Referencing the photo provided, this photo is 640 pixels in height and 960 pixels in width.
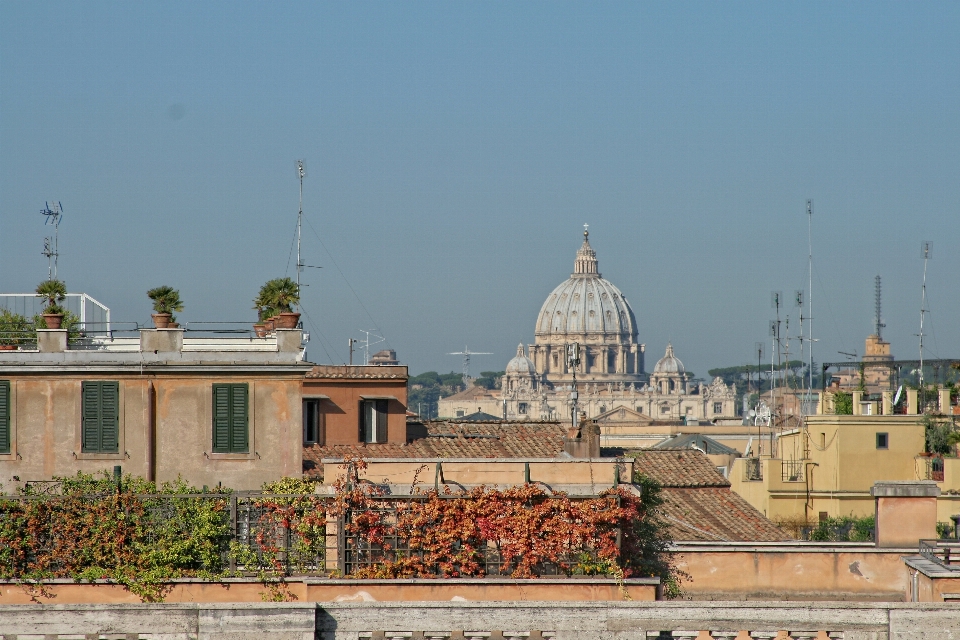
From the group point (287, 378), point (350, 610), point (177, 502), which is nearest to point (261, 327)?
point (287, 378)

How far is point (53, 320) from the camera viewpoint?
55.6 ft

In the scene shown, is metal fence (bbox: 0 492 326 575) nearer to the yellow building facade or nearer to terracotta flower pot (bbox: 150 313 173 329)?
terracotta flower pot (bbox: 150 313 173 329)

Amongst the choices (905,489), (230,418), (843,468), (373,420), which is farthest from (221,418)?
(843,468)

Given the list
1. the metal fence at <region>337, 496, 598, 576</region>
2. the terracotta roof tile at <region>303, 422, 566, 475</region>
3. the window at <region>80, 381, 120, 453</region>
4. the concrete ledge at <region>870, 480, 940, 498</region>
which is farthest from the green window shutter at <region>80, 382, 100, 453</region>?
the concrete ledge at <region>870, 480, 940, 498</region>

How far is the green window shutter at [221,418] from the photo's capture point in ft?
51.6

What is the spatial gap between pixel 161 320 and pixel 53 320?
119 cm

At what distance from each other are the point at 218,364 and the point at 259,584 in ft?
17.5

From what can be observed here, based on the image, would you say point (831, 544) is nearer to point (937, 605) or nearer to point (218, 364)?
point (937, 605)

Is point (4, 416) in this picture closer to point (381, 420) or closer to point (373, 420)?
point (373, 420)

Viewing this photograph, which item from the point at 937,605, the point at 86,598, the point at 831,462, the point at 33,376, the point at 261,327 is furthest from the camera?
the point at 831,462

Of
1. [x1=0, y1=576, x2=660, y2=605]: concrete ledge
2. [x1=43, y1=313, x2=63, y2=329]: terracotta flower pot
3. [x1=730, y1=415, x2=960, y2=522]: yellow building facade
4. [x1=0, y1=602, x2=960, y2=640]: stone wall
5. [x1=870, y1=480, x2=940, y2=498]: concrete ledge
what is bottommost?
[x1=730, y1=415, x2=960, y2=522]: yellow building facade

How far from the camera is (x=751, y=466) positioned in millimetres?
39156

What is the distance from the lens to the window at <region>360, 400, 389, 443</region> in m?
25.2

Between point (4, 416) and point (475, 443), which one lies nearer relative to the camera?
point (4, 416)
